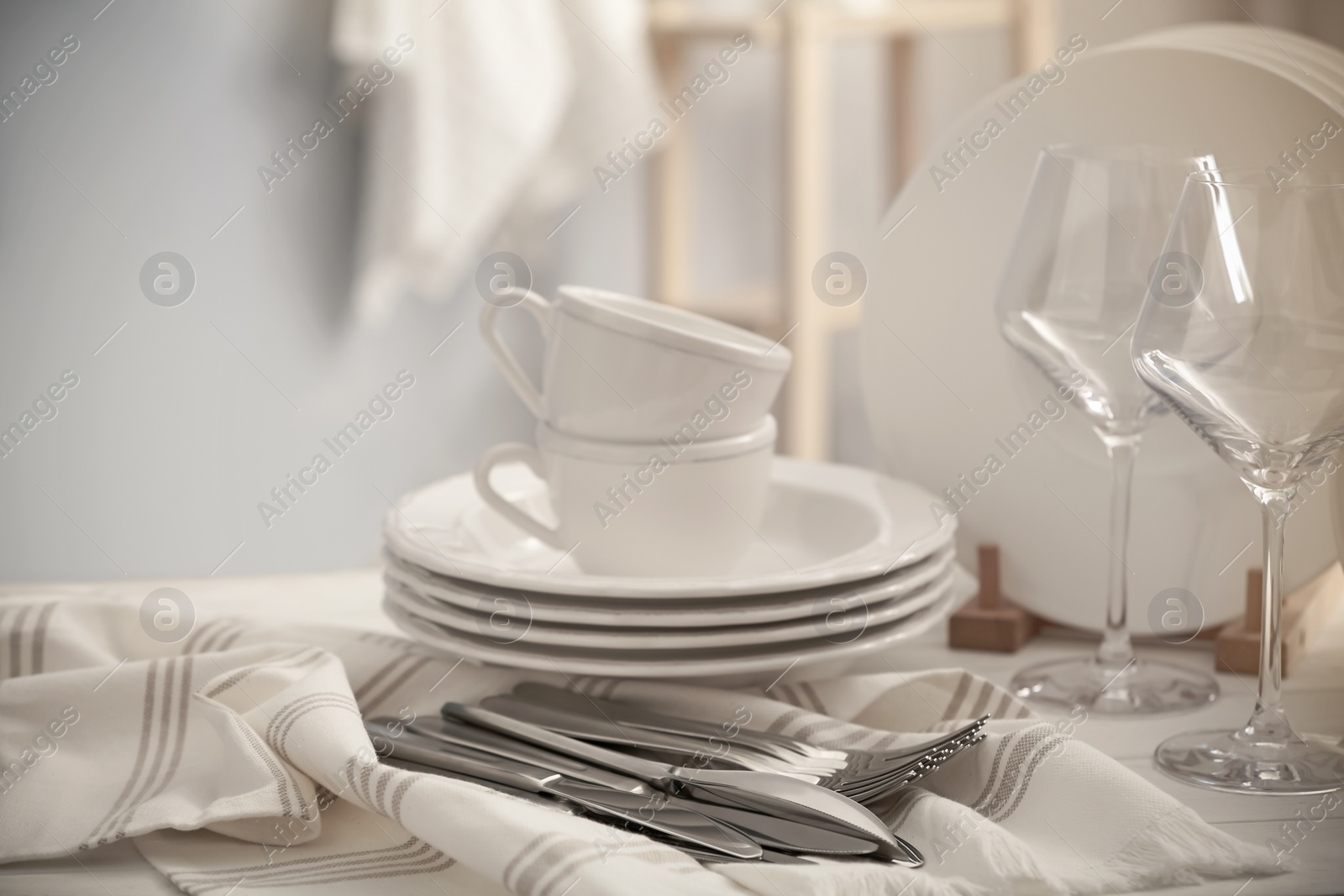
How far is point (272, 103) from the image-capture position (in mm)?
1813

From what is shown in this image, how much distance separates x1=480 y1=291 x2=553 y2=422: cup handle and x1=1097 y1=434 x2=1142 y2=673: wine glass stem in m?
Result: 0.32

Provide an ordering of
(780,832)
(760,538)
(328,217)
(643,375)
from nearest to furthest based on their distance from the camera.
Result: (780,832), (643,375), (760,538), (328,217)

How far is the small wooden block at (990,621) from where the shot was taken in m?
0.73

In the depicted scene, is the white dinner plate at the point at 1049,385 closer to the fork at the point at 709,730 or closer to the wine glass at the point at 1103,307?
the wine glass at the point at 1103,307

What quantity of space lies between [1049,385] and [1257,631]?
186 mm

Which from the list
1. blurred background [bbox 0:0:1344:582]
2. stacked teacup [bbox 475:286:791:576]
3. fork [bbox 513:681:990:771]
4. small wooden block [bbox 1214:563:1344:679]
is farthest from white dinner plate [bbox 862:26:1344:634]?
blurred background [bbox 0:0:1344:582]

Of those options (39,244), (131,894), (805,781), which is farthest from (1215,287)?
(39,244)

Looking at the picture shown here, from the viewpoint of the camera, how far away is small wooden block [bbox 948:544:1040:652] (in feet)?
2.39

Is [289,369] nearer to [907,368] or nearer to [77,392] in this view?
[77,392]

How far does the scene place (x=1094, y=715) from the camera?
0.61 meters

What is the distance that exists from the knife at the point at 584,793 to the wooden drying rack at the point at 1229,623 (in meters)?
0.32

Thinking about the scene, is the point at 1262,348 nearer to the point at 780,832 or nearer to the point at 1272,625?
Result: the point at 1272,625

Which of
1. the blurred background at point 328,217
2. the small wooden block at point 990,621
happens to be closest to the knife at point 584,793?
the small wooden block at point 990,621

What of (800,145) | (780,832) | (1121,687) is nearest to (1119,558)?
(1121,687)
